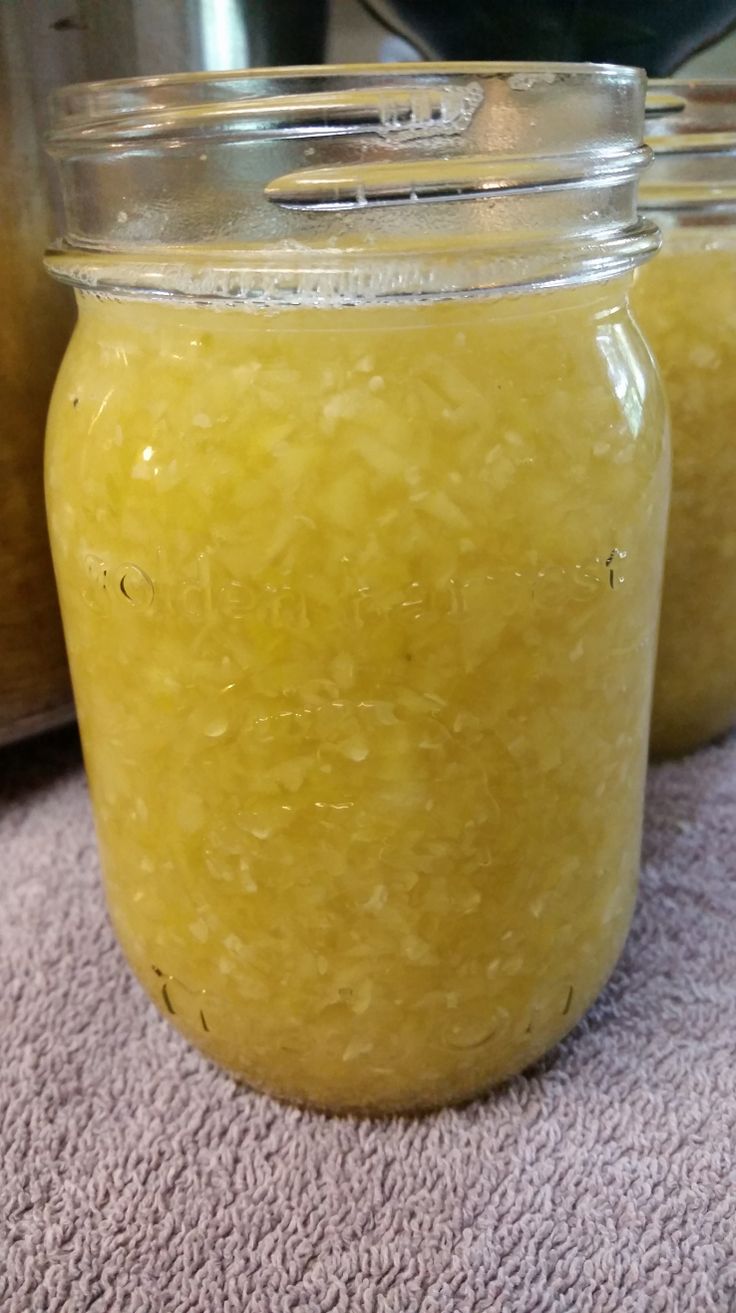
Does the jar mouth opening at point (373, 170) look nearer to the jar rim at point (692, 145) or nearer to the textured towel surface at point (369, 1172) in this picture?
the jar rim at point (692, 145)

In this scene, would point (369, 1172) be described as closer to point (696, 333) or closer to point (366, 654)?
point (366, 654)

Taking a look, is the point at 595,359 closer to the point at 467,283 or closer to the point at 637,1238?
the point at 467,283

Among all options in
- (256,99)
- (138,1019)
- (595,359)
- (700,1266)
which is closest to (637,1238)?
(700,1266)

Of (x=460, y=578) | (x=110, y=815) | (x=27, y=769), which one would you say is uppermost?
(x=460, y=578)

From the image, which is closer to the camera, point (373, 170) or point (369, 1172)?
point (373, 170)

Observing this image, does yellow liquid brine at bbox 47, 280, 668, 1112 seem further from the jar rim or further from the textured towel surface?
the jar rim

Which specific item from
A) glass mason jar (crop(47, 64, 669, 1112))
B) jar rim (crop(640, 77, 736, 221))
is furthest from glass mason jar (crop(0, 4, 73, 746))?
jar rim (crop(640, 77, 736, 221))

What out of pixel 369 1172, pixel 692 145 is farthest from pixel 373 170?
pixel 369 1172
